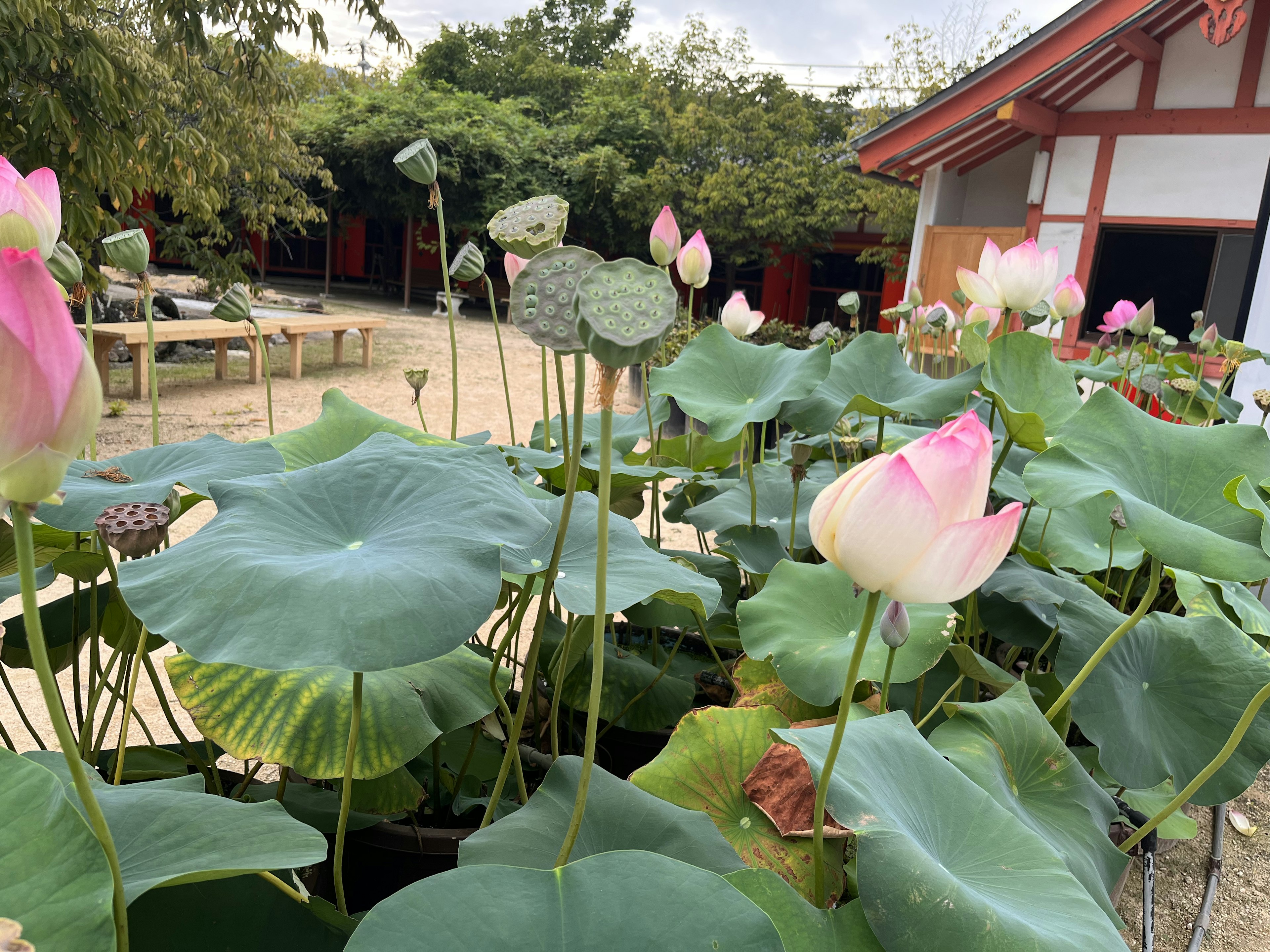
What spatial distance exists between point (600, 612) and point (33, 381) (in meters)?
0.23

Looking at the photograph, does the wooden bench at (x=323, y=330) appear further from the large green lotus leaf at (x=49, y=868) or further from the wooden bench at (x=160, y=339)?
the large green lotus leaf at (x=49, y=868)

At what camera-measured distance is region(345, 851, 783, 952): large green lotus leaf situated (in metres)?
0.36

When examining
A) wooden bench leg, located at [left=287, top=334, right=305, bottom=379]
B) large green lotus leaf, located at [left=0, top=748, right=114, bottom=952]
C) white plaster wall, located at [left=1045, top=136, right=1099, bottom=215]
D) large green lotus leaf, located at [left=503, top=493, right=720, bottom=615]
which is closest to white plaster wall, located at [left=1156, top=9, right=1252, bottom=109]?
white plaster wall, located at [left=1045, top=136, right=1099, bottom=215]

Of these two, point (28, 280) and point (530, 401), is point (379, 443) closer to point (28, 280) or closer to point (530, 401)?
point (28, 280)

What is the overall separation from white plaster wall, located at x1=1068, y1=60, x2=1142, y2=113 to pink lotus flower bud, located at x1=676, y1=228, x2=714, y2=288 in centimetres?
534

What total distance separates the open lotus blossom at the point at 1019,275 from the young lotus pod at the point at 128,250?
1028 mm

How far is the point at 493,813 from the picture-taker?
2.09 feet

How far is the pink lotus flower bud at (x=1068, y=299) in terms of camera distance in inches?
69.2

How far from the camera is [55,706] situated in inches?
12.6

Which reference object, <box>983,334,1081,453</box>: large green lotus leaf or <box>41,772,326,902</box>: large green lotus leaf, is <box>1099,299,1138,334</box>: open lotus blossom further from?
<box>41,772,326,902</box>: large green lotus leaf

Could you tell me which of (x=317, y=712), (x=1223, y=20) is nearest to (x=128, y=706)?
(x=317, y=712)

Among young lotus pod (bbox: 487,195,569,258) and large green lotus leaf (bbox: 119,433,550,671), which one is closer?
large green lotus leaf (bbox: 119,433,550,671)

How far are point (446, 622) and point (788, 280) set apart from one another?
511 inches

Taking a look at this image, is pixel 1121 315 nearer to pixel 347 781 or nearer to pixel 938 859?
pixel 938 859
